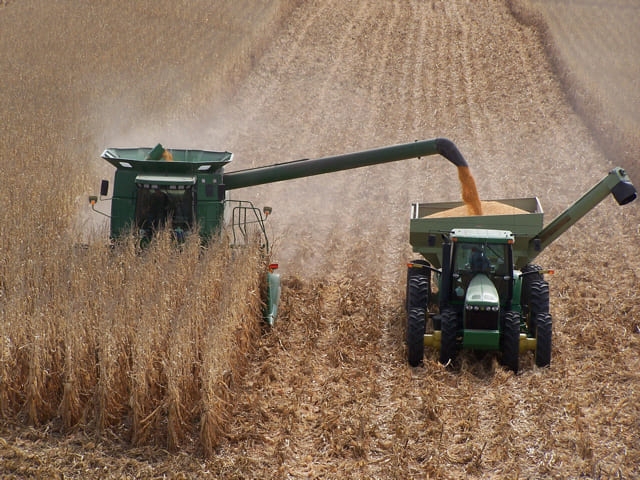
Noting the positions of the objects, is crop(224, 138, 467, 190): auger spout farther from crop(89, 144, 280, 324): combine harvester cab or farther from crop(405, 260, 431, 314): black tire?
crop(405, 260, 431, 314): black tire

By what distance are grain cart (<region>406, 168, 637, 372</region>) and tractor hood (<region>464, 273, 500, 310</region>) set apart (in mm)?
11

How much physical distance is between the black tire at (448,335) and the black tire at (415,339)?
0.23 metres

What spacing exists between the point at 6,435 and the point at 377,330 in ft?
15.7

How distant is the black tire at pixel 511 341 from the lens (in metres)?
9.36

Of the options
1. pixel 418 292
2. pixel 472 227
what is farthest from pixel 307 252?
pixel 418 292

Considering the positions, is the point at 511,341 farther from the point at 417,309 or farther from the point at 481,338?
the point at 417,309

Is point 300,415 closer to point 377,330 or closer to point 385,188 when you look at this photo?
point 377,330

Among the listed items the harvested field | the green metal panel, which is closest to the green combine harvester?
the green metal panel

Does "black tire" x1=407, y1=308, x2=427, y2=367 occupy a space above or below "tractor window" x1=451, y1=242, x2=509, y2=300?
below

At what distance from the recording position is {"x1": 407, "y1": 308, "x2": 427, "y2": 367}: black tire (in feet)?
31.5

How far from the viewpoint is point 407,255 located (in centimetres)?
1420

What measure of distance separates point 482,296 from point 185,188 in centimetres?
392

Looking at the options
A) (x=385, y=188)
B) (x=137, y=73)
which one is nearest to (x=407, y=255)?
(x=385, y=188)

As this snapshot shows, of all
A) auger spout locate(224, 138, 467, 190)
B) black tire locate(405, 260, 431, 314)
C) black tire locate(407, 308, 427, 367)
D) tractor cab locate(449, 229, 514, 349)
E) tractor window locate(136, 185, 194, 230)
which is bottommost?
black tire locate(407, 308, 427, 367)
